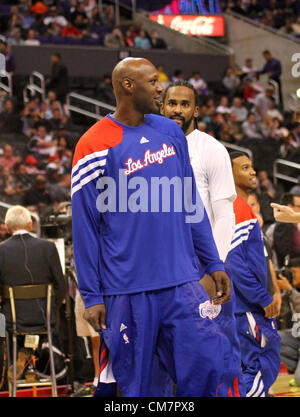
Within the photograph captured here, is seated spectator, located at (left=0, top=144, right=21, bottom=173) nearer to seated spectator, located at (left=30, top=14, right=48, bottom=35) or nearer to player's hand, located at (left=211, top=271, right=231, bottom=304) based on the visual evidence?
seated spectator, located at (left=30, top=14, right=48, bottom=35)

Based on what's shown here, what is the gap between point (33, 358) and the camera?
631 centimetres

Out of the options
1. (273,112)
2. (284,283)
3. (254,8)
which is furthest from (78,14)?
(284,283)

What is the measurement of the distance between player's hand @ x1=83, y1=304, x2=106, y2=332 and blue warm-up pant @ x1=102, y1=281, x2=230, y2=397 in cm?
3

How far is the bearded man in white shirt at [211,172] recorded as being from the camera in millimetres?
4012

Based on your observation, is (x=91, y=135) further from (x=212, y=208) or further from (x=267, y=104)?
(x=267, y=104)

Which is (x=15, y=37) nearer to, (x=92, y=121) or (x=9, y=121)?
(x=92, y=121)

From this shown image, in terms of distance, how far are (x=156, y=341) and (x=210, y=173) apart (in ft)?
4.08

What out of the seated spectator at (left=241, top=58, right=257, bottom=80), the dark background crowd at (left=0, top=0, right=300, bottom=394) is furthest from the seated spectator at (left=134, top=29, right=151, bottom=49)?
the seated spectator at (left=241, top=58, right=257, bottom=80)

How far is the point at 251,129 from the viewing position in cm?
1473

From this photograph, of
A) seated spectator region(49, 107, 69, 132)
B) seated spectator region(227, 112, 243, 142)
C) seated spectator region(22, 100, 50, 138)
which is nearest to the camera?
seated spectator region(22, 100, 50, 138)

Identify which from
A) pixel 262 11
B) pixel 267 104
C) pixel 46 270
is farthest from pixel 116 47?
pixel 46 270

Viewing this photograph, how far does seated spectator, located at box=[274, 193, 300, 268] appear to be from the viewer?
7438mm

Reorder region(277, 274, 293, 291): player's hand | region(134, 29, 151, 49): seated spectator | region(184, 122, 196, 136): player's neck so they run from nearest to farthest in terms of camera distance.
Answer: region(184, 122, 196, 136): player's neck → region(277, 274, 293, 291): player's hand → region(134, 29, 151, 49): seated spectator

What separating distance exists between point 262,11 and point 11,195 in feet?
41.3
